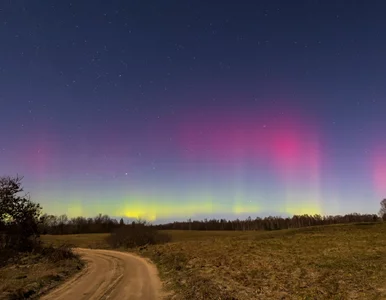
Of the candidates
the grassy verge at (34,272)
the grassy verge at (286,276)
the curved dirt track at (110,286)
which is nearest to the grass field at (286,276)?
the grassy verge at (286,276)

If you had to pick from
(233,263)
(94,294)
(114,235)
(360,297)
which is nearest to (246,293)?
(360,297)

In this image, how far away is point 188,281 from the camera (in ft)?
85.5

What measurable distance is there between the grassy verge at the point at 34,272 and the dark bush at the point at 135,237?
30.4 metres

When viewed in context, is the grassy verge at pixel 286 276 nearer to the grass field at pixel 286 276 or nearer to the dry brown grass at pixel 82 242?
the grass field at pixel 286 276

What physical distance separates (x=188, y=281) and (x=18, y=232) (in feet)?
101

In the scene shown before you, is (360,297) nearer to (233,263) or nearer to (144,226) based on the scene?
(233,263)

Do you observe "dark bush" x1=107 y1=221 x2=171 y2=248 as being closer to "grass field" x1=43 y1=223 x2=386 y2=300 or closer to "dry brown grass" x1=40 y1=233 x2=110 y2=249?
"dry brown grass" x1=40 y1=233 x2=110 y2=249

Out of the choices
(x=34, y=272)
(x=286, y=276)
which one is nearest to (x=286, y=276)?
(x=286, y=276)

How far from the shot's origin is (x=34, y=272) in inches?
1260

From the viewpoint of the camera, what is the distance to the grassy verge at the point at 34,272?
22.8 meters

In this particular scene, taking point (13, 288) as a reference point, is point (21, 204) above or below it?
above

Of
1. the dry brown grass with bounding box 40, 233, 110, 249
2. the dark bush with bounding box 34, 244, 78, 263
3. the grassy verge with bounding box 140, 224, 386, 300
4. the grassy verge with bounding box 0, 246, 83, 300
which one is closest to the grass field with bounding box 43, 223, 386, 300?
the grassy verge with bounding box 140, 224, 386, 300

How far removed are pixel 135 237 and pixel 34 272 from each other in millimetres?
50222

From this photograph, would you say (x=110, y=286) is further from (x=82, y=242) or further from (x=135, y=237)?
(x=82, y=242)
